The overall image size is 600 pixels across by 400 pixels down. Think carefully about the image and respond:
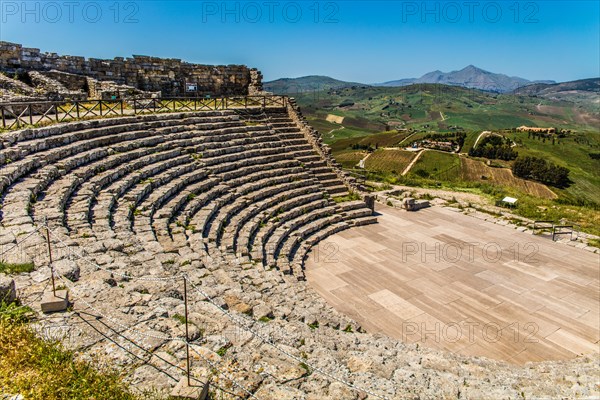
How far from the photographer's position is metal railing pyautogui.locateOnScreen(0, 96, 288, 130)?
11539mm

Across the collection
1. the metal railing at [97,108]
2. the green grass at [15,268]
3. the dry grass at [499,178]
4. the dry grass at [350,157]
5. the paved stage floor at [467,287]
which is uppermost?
the metal railing at [97,108]

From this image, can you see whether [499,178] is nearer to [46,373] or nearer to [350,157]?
[350,157]

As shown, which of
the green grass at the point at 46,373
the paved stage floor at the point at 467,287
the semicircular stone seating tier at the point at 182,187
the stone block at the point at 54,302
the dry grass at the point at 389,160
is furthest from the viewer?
the dry grass at the point at 389,160

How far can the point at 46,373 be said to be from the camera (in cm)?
350

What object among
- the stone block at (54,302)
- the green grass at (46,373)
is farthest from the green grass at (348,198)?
the green grass at (46,373)

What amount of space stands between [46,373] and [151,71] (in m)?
21.0

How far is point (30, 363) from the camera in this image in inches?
142

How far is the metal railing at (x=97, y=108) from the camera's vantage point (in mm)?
11539

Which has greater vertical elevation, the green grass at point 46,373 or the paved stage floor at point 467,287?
the green grass at point 46,373

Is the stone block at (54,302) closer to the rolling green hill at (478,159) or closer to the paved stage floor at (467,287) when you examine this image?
the paved stage floor at (467,287)

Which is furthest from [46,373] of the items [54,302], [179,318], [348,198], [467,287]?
[348,198]

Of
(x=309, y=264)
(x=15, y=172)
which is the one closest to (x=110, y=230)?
(x=15, y=172)

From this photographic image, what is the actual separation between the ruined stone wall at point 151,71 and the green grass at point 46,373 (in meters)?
17.8

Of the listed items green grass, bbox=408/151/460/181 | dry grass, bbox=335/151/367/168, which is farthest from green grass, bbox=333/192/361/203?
dry grass, bbox=335/151/367/168
